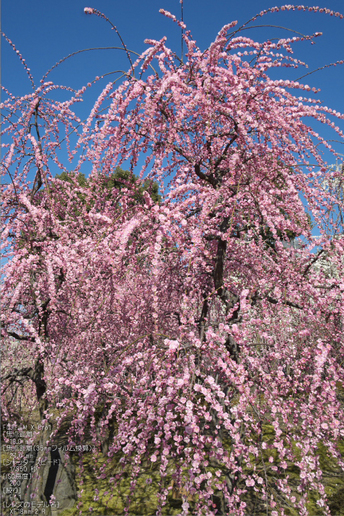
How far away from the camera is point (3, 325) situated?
140 inches

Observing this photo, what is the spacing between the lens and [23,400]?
8234mm

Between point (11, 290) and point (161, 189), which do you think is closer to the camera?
point (11, 290)

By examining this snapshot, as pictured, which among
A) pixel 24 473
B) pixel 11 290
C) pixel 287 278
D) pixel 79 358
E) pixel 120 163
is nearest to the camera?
pixel 11 290

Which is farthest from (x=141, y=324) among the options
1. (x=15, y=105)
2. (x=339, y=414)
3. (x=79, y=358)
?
(x=15, y=105)

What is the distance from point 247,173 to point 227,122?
42.4 inches

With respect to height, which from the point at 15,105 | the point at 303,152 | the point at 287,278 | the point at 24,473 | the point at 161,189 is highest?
the point at 15,105

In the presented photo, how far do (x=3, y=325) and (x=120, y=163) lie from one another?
2.62 meters

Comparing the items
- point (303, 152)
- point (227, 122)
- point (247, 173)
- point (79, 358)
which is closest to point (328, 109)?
point (303, 152)

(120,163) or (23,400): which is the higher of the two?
(120,163)

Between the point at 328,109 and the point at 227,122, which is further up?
the point at 227,122

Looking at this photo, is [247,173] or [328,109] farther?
[247,173]

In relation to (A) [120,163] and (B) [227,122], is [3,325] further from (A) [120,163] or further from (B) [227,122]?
(B) [227,122]

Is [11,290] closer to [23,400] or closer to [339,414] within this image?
[339,414]

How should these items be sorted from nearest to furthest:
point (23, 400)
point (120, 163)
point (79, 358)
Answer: point (120, 163)
point (79, 358)
point (23, 400)
